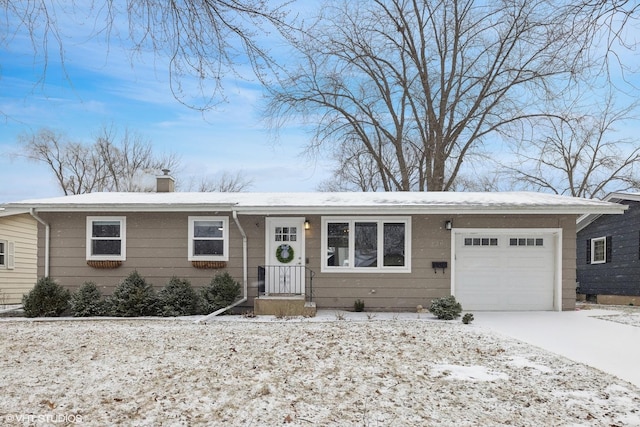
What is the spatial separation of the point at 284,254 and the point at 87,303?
179 inches

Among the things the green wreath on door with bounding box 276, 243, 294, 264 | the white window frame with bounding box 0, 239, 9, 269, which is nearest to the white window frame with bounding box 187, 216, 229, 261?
the green wreath on door with bounding box 276, 243, 294, 264

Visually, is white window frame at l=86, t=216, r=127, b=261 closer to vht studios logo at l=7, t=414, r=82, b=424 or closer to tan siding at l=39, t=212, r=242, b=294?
tan siding at l=39, t=212, r=242, b=294

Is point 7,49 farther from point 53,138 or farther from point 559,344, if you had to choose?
point 53,138

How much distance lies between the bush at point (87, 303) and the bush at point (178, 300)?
1.33m

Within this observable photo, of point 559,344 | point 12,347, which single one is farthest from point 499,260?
point 12,347

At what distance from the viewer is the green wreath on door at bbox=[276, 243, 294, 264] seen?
1204 cm

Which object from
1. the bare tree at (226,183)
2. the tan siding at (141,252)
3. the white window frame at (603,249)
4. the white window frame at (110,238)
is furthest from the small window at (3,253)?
the white window frame at (603,249)

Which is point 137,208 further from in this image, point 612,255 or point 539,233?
point 612,255

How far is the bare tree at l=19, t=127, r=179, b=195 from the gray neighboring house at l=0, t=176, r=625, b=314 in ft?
52.4

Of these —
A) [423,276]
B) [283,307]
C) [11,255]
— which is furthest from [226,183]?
[423,276]

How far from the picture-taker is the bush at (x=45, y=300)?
11.0m

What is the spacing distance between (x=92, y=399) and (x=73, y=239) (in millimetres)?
8658

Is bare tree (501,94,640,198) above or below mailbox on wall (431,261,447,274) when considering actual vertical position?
above

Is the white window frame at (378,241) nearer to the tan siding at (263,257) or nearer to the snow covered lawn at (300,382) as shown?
the tan siding at (263,257)
